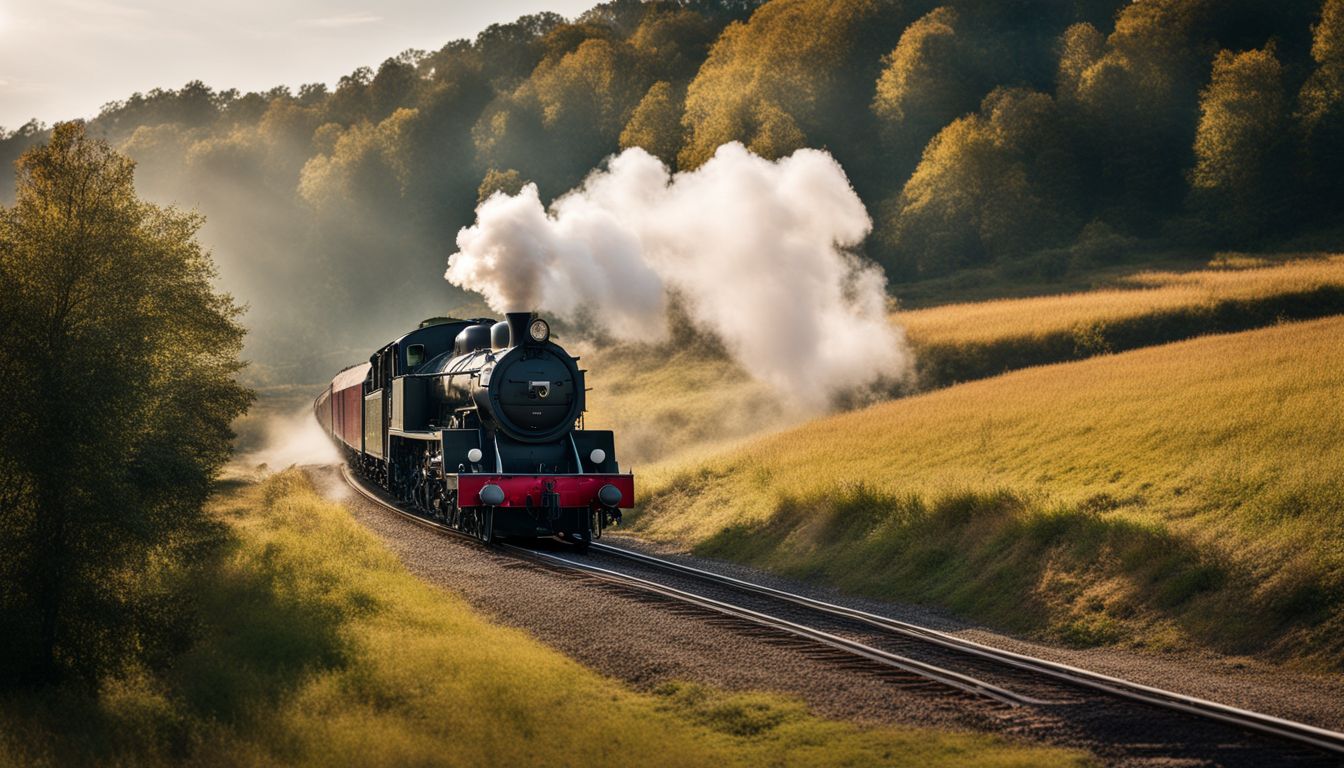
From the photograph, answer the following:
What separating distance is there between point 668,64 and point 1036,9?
27939 millimetres

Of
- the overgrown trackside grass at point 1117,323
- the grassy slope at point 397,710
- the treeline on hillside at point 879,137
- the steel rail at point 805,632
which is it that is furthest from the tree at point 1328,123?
the grassy slope at point 397,710

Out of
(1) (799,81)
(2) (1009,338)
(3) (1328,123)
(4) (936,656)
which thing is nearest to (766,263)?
(2) (1009,338)

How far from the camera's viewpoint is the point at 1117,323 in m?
39.5

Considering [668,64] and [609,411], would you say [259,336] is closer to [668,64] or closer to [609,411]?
[668,64]

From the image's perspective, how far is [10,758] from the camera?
11.6 m

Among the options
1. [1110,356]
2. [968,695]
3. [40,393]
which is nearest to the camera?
[968,695]

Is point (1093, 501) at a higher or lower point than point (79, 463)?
lower

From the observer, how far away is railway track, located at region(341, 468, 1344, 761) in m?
10.4

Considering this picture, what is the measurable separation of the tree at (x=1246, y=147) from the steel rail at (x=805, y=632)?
49.6 metres

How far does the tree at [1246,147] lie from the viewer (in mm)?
59156

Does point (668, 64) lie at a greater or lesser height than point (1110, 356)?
greater

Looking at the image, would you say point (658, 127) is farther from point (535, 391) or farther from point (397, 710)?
point (397, 710)

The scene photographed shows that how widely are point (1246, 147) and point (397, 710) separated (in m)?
59.0

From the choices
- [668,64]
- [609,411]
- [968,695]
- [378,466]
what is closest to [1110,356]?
[609,411]
